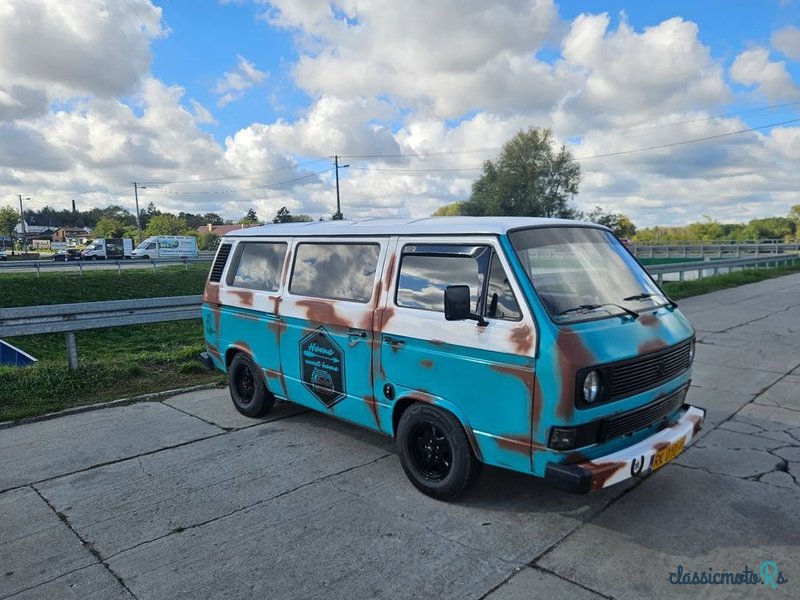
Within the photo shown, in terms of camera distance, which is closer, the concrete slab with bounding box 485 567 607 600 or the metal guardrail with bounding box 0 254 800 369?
the concrete slab with bounding box 485 567 607 600

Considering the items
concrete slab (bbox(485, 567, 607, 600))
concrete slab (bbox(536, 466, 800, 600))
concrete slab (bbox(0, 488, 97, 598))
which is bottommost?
concrete slab (bbox(536, 466, 800, 600))

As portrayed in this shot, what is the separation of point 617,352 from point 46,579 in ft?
11.7

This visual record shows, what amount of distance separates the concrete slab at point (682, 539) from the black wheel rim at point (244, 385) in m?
3.63

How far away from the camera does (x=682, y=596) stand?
304 centimetres

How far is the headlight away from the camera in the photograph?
3.47 meters

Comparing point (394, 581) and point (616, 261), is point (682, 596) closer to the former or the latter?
point (394, 581)

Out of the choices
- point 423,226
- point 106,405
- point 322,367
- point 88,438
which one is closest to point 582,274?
point 423,226

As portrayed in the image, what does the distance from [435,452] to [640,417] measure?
142 cm

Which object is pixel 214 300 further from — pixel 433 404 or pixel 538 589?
pixel 538 589

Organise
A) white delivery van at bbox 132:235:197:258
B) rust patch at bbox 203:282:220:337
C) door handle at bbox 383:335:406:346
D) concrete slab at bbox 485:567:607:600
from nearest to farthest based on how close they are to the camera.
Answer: concrete slab at bbox 485:567:607:600
door handle at bbox 383:335:406:346
rust patch at bbox 203:282:220:337
white delivery van at bbox 132:235:197:258

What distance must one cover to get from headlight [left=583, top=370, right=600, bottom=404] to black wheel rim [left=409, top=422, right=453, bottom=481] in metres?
1.07

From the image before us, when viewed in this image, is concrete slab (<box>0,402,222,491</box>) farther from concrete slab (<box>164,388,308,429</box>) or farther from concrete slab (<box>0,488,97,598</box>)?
concrete slab (<box>0,488,97,598</box>)

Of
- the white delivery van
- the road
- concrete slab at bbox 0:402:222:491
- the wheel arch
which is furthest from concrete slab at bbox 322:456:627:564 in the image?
the white delivery van

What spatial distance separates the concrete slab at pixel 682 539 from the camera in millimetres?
3133
